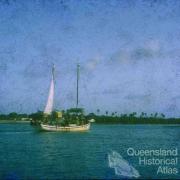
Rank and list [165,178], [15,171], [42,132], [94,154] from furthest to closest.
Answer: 1. [42,132]
2. [94,154]
3. [15,171]
4. [165,178]

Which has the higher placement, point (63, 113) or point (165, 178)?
point (63, 113)

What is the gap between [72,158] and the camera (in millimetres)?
28781

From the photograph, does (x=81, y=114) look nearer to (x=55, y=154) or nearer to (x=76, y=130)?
(x=76, y=130)

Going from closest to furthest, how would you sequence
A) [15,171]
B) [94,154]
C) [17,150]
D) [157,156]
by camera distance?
1. [15,171]
2. [157,156]
3. [94,154]
4. [17,150]

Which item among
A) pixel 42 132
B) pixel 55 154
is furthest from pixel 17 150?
pixel 42 132

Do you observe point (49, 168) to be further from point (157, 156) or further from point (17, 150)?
point (17, 150)

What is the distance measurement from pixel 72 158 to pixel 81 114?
31740 millimetres

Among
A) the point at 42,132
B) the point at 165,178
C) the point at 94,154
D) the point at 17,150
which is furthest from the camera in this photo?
the point at 42,132

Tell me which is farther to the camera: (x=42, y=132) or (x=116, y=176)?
(x=42, y=132)

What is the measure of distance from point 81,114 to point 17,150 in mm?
26661

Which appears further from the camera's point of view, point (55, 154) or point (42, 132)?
point (42, 132)

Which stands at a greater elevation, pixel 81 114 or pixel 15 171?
pixel 81 114

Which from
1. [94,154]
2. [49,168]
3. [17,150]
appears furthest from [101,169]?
[17,150]

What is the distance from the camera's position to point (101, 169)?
23.4 m
